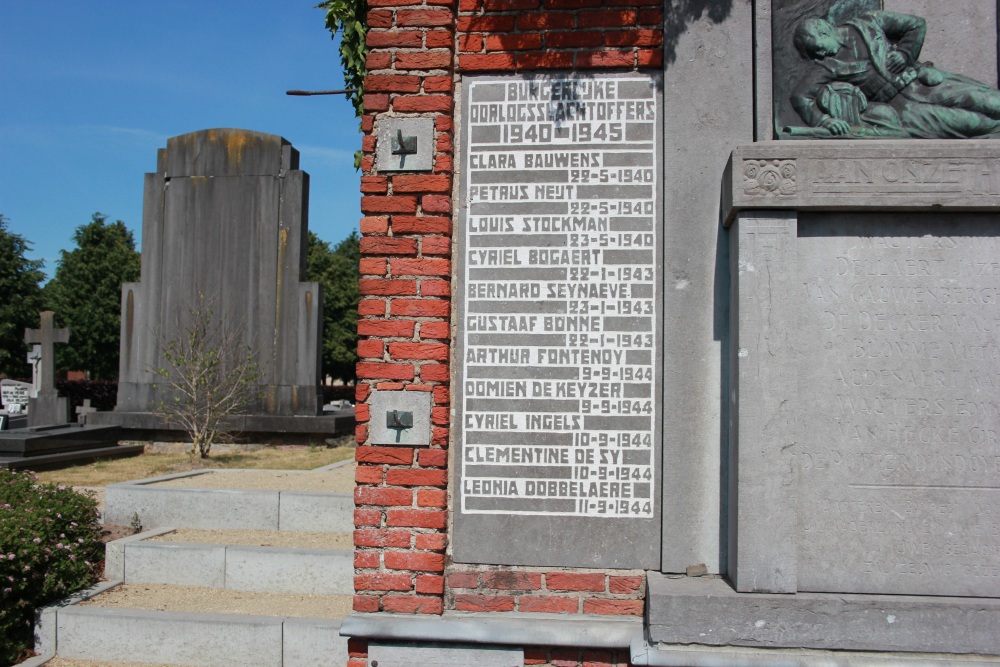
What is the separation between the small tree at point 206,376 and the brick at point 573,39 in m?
9.37

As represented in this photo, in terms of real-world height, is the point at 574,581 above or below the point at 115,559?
above

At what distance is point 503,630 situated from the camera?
3.60 meters

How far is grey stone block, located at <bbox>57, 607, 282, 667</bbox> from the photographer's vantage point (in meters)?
5.04

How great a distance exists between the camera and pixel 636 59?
3.87m

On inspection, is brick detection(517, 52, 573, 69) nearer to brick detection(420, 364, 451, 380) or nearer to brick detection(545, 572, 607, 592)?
brick detection(420, 364, 451, 380)

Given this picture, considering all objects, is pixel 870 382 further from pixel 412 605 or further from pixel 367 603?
pixel 367 603

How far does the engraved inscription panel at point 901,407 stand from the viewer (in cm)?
352

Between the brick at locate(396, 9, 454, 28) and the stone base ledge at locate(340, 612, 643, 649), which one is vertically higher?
the brick at locate(396, 9, 454, 28)

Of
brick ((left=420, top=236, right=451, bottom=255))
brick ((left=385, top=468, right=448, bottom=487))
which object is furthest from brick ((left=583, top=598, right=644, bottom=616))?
brick ((left=420, top=236, right=451, bottom=255))

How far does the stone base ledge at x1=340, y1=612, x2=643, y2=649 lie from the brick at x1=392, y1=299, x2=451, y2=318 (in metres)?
1.22

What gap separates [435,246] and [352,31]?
356cm

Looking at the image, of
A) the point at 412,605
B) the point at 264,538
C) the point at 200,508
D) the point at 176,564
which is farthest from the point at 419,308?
the point at 200,508

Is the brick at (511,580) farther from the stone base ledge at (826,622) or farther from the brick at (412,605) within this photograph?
the stone base ledge at (826,622)

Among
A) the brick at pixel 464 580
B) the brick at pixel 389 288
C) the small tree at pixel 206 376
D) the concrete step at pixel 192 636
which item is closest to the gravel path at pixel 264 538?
the concrete step at pixel 192 636
